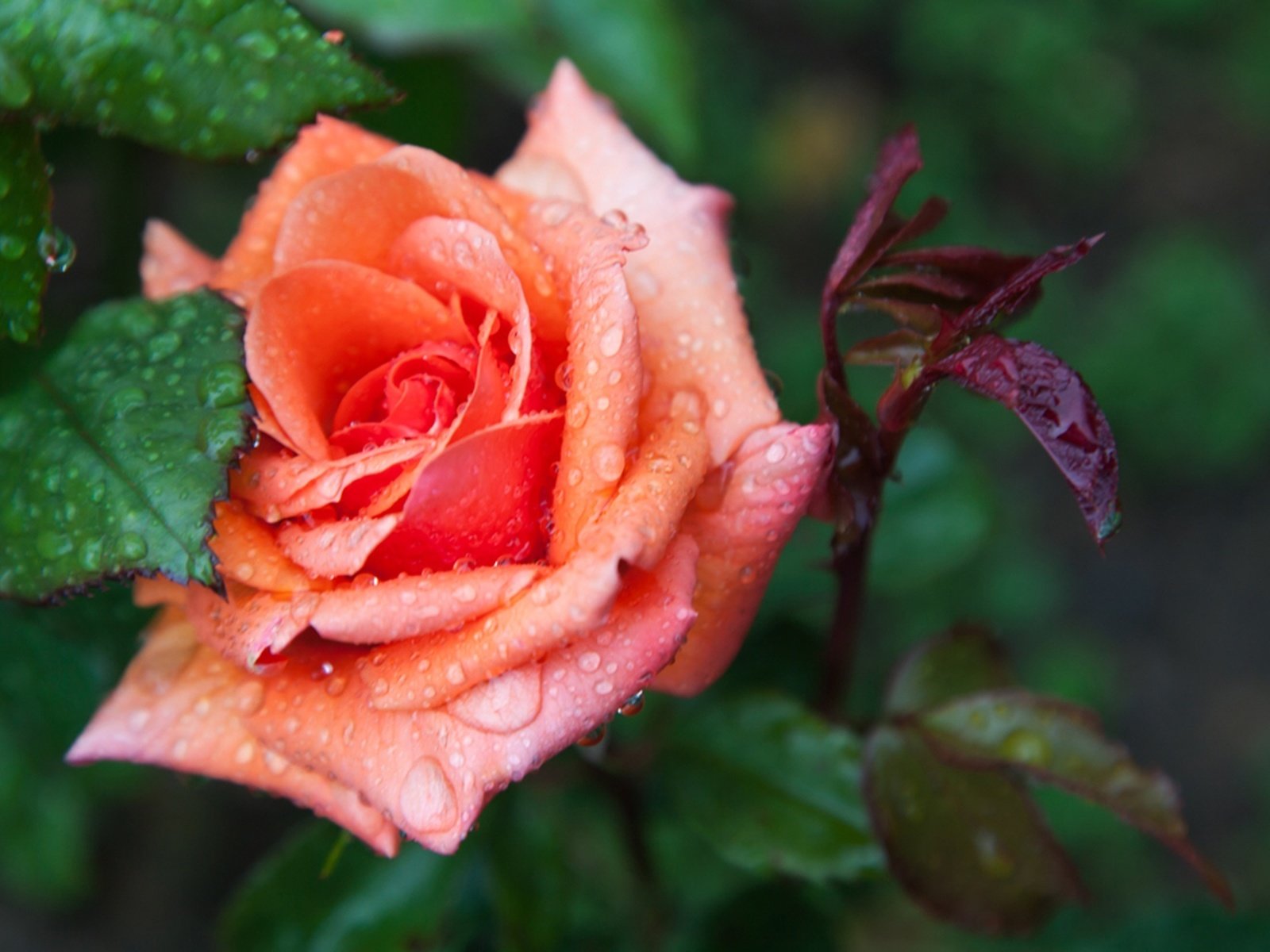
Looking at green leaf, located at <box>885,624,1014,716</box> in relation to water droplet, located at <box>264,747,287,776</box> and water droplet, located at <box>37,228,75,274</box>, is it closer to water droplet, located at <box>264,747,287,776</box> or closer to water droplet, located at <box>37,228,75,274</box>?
water droplet, located at <box>264,747,287,776</box>

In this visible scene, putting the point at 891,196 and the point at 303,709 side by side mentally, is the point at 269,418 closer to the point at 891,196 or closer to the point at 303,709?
the point at 303,709

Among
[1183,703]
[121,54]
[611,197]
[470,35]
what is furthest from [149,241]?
[1183,703]

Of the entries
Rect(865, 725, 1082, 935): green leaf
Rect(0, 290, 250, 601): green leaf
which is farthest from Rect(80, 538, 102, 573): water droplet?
Rect(865, 725, 1082, 935): green leaf

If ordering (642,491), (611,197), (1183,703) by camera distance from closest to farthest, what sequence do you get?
(642,491) < (611,197) < (1183,703)

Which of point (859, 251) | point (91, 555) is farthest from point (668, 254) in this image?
point (91, 555)

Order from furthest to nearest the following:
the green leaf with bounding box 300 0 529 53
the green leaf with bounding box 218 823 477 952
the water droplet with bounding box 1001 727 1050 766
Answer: the green leaf with bounding box 300 0 529 53
the green leaf with bounding box 218 823 477 952
the water droplet with bounding box 1001 727 1050 766

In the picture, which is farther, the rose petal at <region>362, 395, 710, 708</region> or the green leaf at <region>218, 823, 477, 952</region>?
the green leaf at <region>218, 823, 477, 952</region>

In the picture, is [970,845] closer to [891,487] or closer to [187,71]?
[891,487]

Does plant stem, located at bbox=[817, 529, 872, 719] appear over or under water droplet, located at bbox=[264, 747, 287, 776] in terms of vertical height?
under
